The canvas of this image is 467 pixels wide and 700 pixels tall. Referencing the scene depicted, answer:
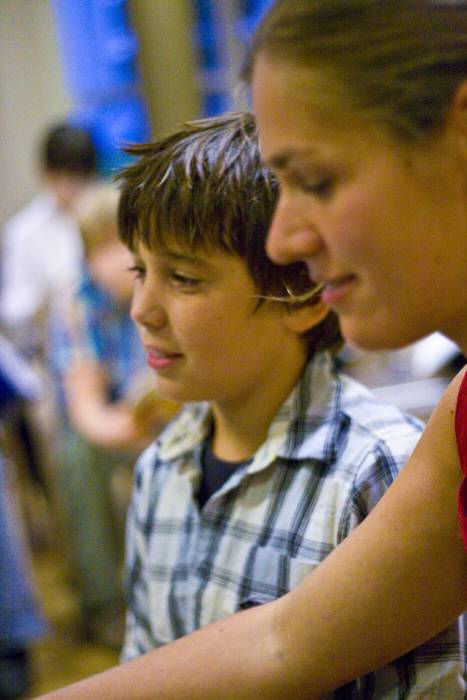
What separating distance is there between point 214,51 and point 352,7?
378 centimetres

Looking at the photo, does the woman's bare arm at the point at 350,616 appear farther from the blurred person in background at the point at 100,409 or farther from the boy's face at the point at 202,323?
the blurred person in background at the point at 100,409

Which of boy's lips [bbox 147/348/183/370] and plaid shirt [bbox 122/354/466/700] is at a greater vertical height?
boy's lips [bbox 147/348/183/370]

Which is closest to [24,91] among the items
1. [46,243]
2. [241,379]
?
[46,243]

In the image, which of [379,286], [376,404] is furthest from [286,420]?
[379,286]

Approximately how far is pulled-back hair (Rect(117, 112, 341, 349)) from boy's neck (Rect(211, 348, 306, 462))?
0.34 ft

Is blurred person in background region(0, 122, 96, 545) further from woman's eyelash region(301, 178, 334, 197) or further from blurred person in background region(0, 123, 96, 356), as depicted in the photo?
woman's eyelash region(301, 178, 334, 197)

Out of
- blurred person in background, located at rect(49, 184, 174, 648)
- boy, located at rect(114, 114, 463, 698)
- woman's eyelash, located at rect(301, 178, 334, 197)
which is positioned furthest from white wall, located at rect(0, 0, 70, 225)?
woman's eyelash, located at rect(301, 178, 334, 197)

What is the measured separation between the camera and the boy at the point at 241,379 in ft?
3.25

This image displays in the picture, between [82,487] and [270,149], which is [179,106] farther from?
[270,149]

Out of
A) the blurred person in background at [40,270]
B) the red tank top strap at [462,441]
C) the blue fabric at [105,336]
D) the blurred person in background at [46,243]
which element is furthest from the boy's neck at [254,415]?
the blurred person in background at [46,243]

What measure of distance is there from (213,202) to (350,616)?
1.51ft

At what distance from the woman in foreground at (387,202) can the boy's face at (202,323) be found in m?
0.31

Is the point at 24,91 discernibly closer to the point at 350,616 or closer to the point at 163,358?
the point at 163,358

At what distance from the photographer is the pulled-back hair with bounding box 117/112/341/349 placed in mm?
1030
